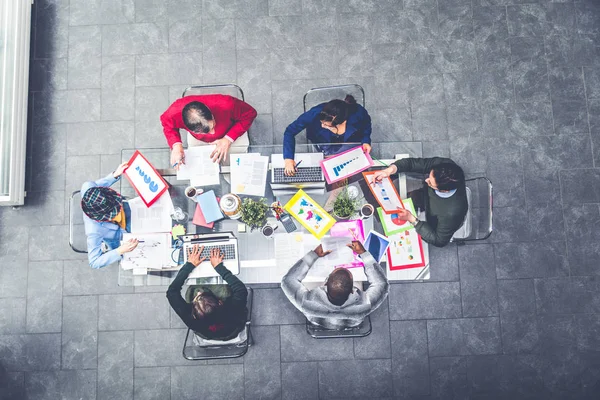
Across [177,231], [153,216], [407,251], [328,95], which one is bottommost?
[407,251]

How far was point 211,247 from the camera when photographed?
289 cm

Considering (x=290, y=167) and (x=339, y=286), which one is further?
(x=290, y=167)

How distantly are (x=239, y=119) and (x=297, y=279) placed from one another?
131cm

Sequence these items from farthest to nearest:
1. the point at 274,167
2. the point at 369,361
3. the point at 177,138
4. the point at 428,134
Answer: the point at 428,134 → the point at 369,361 → the point at 177,138 → the point at 274,167

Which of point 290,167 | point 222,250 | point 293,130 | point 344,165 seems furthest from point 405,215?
point 222,250

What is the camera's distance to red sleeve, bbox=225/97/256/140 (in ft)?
10.5

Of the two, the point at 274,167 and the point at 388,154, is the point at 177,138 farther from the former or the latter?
the point at 388,154

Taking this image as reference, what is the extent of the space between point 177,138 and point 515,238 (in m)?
3.06

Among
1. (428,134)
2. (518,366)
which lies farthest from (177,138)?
(518,366)

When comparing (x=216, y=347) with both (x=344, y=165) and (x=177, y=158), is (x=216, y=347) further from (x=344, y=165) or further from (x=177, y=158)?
(x=344, y=165)

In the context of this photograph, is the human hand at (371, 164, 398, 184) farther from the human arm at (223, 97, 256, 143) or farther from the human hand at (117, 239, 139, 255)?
the human hand at (117, 239, 139, 255)

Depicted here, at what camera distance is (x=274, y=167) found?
119 inches

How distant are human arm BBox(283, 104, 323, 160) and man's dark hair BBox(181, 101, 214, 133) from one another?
570mm

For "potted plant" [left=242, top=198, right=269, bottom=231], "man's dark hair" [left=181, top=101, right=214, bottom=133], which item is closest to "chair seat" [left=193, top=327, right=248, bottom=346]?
"potted plant" [left=242, top=198, right=269, bottom=231]
